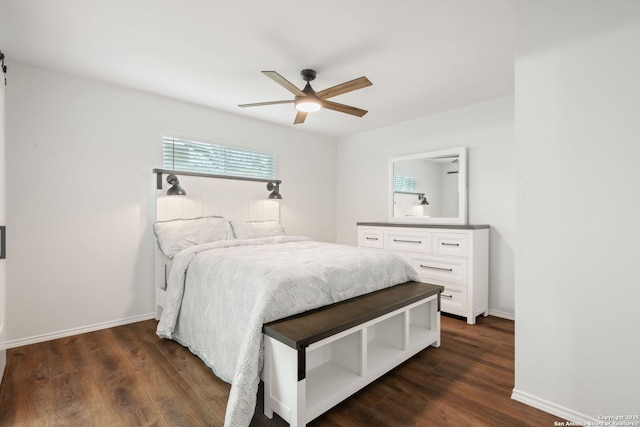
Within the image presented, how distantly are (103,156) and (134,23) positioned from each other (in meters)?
1.50

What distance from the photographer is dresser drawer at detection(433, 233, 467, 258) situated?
3.29 m

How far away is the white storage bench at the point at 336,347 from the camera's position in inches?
61.4

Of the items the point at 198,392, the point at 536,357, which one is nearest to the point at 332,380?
the point at 198,392

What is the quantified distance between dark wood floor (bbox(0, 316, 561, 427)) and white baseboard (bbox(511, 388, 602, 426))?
36 mm

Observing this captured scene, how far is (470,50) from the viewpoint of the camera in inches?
96.7

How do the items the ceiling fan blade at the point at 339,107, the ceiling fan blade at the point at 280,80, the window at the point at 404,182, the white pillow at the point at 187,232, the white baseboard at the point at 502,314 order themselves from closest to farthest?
the ceiling fan blade at the point at 280,80 < the ceiling fan blade at the point at 339,107 < the white pillow at the point at 187,232 < the white baseboard at the point at 502,314 < the window at the point at 404,182

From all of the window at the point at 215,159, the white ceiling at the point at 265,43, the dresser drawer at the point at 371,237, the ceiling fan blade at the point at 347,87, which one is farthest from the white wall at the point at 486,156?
the ceiling fan blade at the point at 347,87

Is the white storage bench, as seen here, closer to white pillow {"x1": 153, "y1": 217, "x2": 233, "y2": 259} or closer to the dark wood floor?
Answer: the dark wood floor

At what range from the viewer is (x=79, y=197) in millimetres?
2936

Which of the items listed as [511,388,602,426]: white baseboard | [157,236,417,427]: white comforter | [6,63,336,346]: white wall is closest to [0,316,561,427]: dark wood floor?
[511,388,602,426]: white baseboard

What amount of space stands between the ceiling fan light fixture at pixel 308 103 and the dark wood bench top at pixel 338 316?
1646 mm

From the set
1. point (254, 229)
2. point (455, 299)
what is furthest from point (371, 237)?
point (254, 229)

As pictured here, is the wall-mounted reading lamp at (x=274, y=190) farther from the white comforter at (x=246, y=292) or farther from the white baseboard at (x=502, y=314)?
the white baseboard at (x=502, y=314)

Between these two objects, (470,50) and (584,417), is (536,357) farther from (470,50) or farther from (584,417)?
(470,50)
